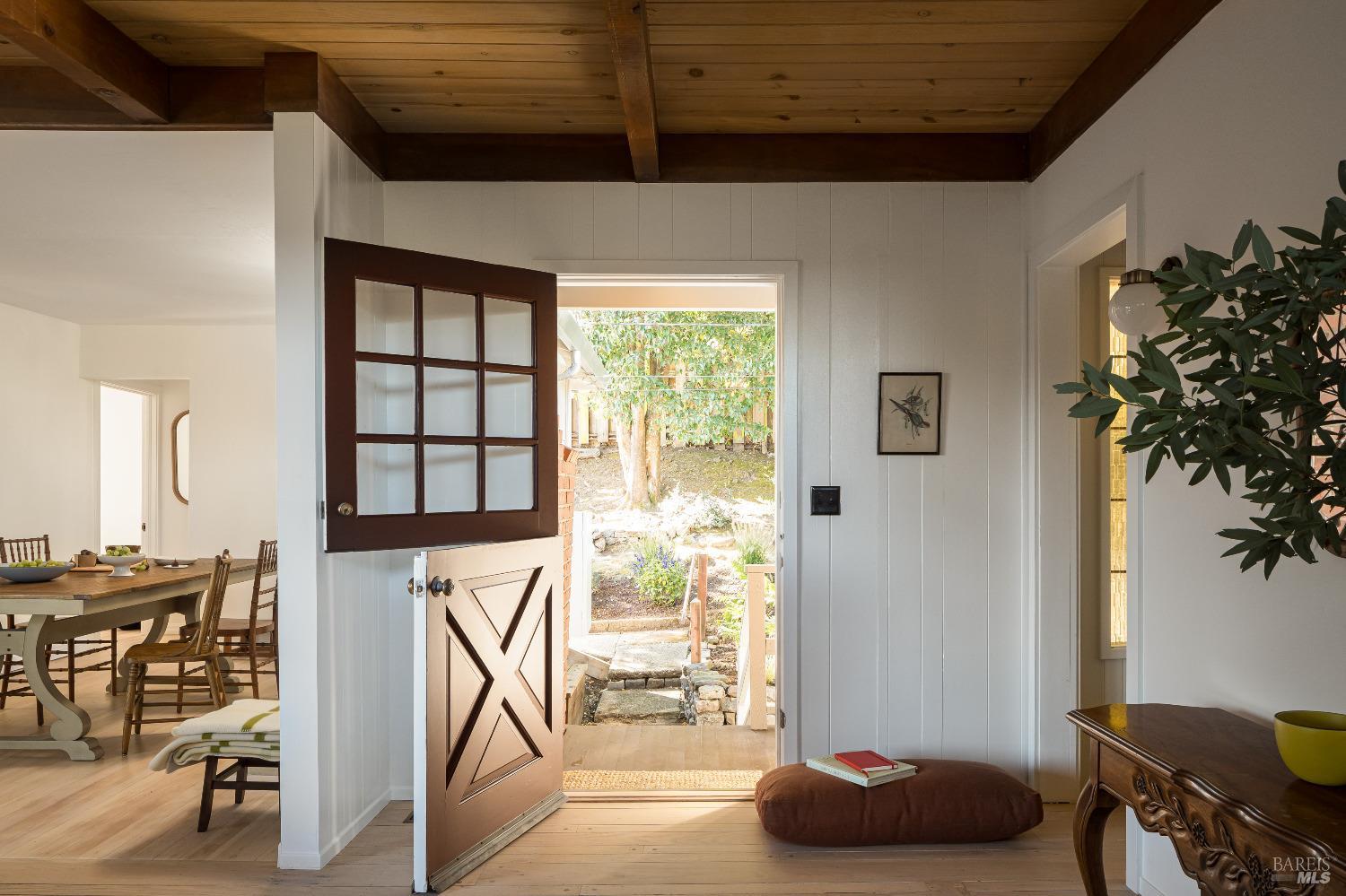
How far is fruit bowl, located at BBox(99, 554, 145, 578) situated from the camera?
4.86 metres

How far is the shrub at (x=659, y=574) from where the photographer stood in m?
10.5

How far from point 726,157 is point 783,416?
1.05 m

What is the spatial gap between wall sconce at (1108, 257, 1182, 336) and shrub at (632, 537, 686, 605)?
8.26m

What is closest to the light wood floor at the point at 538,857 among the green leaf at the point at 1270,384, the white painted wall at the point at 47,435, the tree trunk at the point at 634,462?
the green leaf at the point at 1270,384

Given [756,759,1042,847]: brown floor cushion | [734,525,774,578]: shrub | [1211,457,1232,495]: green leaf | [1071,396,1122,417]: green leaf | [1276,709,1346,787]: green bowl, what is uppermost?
[1071,396,1122,417]: green leaf

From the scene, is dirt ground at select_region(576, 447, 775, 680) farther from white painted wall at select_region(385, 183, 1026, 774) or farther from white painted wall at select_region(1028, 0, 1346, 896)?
white painted wall at select_region(1028, 0, 1346, 896)

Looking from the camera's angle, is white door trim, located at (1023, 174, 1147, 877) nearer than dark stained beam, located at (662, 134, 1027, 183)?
Yes

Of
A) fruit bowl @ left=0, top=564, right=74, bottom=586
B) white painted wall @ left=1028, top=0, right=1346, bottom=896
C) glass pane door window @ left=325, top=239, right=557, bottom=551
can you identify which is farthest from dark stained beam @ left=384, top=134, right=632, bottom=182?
fruit bowl @ left=0, top=564, right=74, bottom=586

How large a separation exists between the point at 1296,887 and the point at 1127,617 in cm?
140

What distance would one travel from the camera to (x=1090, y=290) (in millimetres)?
3609

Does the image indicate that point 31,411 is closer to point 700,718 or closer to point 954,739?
point 700,718

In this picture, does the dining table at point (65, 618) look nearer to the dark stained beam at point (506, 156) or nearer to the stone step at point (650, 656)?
the dark stained beam at point (506, 156)

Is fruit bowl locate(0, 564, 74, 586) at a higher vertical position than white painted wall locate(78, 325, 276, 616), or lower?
lower

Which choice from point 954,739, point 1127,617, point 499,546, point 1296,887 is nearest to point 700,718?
point 954,739
